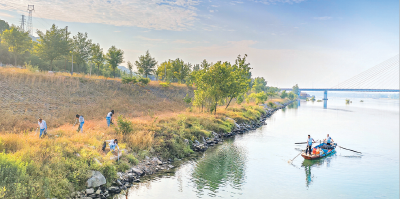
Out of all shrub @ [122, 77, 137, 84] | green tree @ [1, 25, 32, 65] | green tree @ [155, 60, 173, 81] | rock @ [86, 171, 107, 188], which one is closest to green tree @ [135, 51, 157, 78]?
green tree @ [155, 60, 173, 81]

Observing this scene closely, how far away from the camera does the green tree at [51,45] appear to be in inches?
2104

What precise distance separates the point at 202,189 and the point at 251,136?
22643mm

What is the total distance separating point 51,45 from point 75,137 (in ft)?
145

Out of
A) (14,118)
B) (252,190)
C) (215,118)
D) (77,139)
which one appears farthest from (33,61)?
(252,190)

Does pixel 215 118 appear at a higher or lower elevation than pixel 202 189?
higher

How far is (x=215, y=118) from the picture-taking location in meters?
40.8

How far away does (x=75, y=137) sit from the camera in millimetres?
19016

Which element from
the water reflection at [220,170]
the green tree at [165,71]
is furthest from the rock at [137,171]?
the green tree at [165,71]

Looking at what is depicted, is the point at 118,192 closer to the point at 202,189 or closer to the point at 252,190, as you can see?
the point at 202,189

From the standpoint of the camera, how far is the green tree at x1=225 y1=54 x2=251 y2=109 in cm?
4583

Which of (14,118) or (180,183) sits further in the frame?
(14,118)

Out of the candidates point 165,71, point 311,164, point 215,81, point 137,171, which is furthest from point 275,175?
point 165,71

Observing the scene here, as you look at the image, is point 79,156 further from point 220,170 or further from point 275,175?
point 275,175

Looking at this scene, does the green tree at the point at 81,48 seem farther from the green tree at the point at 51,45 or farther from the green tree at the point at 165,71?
the green tree at the point at 165,71
